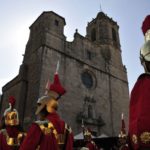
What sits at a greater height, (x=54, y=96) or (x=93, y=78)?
(x=93, y=78)

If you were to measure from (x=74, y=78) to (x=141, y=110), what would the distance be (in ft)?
72.0

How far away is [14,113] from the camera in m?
5.42

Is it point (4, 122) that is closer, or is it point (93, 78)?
point (4, 122)

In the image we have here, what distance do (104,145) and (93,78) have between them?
519 inches

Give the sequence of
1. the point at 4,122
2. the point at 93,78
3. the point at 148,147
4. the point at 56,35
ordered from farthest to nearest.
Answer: the point at 93,78 < the point at 56,35 < the point at 4,122 < the point at 148,147

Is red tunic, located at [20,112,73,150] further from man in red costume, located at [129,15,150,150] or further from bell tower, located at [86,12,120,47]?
bell tower, located at [86,12,120,47]

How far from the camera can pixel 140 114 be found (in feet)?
5.95

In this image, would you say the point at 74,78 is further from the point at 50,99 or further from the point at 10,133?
the point at 50,99

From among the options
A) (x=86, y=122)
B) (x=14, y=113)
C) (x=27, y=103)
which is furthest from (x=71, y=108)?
(x=14, y=113)

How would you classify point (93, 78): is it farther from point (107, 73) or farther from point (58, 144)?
point (58, 144)

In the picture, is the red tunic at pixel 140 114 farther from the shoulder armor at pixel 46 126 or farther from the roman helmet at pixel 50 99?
the roman helmet at pixel 50 99

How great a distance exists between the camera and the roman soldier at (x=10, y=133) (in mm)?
4883

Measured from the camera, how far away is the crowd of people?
1.80m

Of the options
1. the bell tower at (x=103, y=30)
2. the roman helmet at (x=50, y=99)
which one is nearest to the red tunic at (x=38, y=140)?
the roman helmet at (x=50, y=99)
